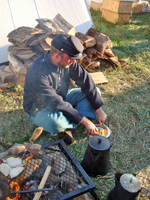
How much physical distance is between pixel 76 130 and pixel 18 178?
129 cm

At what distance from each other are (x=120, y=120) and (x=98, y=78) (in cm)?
128

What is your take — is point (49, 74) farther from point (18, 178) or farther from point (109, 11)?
point (109, 11)

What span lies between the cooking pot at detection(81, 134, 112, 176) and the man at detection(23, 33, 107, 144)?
0.40 m

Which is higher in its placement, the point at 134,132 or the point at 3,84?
the point at 3,84

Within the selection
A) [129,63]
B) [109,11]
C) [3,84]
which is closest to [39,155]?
[3,84]

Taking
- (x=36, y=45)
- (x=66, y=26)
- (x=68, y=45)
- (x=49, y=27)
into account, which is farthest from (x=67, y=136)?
(x=66, y=26)

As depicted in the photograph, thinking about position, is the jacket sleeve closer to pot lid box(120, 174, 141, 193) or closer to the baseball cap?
the baseball cap

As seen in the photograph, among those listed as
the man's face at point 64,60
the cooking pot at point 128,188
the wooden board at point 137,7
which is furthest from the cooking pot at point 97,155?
the wooden board at point 137,7

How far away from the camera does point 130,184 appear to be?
1600mm

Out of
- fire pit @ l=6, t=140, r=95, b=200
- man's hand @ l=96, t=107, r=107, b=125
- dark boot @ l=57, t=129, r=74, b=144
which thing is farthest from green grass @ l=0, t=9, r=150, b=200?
fire pit @ l=6, t=140, r=95, b=200

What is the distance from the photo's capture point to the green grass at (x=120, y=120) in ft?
7.88

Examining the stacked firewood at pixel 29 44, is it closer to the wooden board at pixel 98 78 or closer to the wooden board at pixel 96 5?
the wooden board at pixel 98 78

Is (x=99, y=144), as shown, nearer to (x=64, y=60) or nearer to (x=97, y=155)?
(x=97, y=155)

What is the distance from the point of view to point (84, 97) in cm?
290
